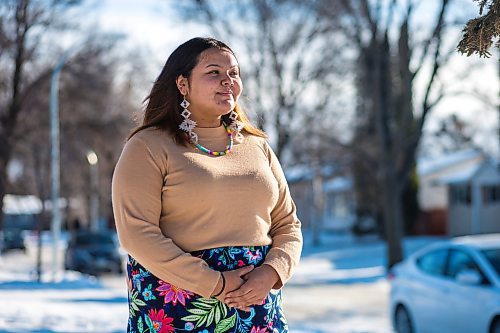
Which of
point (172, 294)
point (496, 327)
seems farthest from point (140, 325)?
point (496, 327)

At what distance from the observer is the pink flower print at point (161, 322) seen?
3.22 metres

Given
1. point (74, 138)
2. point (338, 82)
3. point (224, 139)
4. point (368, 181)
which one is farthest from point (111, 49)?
point (368, 181)

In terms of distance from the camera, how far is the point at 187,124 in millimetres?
3465

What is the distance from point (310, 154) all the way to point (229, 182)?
1011 inches

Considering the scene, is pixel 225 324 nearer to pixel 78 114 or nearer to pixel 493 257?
pixel 493 257

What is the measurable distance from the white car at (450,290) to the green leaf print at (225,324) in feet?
19.1

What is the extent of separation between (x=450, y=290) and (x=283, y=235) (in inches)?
247

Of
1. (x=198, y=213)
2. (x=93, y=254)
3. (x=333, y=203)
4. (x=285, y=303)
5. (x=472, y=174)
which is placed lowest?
(x=333, y=203)

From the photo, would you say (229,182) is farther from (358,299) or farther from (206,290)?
(358,299)

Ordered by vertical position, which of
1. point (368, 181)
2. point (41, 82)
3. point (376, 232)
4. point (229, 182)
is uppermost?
point (41, 82)

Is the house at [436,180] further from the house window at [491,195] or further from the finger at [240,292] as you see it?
the finger at [240,292]

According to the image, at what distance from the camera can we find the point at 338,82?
27.7 meters

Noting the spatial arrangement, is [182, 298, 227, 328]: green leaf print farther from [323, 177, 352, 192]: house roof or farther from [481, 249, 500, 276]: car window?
[323, 177, 352, 192]: house roof

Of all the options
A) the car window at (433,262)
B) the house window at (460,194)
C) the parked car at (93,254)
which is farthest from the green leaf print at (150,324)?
the house window at (460,194)
